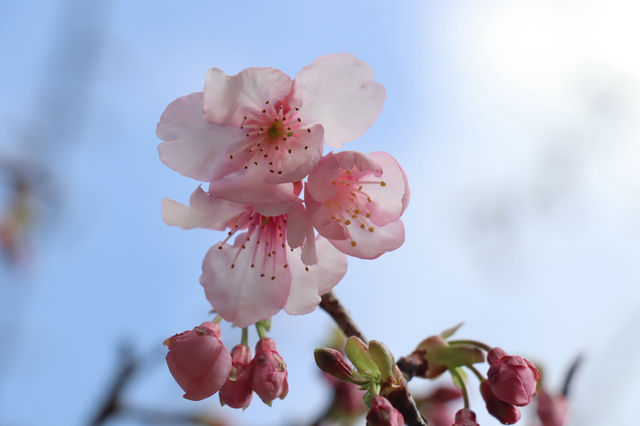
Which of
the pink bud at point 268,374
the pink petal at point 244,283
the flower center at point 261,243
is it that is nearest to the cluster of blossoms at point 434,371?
the pink bud at point 268,374

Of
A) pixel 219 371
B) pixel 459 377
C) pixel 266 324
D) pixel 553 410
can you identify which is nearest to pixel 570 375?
pixel 553 410

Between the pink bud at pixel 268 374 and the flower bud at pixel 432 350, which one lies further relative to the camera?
the flower bud at pixel 432 350

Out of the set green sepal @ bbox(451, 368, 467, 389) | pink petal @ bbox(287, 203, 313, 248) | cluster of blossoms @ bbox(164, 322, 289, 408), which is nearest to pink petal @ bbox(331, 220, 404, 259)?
pink petal @ bbox(287, 203, 313, 248)

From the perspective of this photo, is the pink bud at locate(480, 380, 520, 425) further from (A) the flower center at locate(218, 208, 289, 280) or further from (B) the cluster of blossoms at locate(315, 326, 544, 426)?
(A) the flower center at locate(218, 208, 289, 280)

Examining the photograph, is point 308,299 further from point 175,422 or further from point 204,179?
point 175,422

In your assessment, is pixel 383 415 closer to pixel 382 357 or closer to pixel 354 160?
pixel 382 357

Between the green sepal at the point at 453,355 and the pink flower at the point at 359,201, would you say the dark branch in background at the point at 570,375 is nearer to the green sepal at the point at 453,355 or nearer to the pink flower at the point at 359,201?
the green sepal at the point at 453,355
